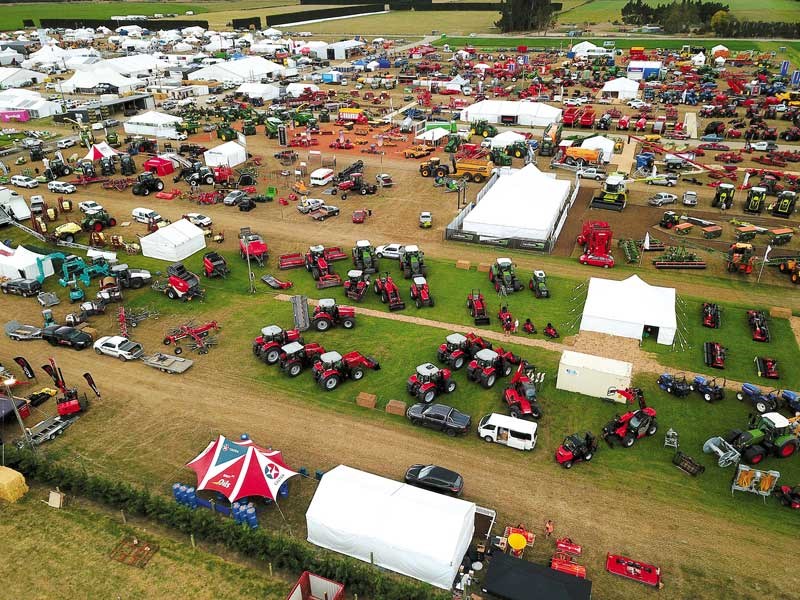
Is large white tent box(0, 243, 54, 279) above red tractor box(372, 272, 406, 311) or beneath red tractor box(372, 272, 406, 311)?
above

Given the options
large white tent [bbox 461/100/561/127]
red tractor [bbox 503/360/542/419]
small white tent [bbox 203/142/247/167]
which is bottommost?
red tractor [bbox 503/360/542/419]

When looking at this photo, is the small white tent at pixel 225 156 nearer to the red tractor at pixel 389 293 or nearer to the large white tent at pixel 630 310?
the red tractor at pixel 389 293

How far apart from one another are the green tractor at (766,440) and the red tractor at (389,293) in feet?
53.4

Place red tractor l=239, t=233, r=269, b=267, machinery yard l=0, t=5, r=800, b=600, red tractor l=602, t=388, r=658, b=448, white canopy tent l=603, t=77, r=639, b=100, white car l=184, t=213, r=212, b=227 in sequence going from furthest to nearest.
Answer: white canopy tent l=603, t=77, r=639, b=100
white car l=184, t=213, r=212, b=227
red tractor l=239, t=233, r=269, b=267
red tractor l=602, t=388, r=658, b=448
machinery yard l=0, t=5, r=800, b=600

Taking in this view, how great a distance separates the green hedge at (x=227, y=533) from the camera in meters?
15.4

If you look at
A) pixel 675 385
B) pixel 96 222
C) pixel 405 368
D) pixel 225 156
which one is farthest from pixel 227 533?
pixel 225 156

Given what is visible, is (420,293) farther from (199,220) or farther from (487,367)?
(199,220)

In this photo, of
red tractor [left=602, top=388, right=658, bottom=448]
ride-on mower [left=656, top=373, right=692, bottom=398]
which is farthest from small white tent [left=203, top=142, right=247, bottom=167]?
red tractor [left=602, top=388, right=658, bottom=448]

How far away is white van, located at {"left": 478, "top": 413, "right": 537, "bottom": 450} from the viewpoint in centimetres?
2092

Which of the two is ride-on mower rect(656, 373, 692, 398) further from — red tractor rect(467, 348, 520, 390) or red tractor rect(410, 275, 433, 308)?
red tractor rect(410, 275, 433, 308)

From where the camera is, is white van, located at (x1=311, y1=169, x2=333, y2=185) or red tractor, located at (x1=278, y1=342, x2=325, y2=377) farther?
white van, located at (x1=311, y1=169, x2=333, y2=185)

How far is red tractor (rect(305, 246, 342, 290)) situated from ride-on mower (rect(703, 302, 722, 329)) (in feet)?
64.4

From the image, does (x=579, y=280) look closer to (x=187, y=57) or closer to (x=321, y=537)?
(x=321, y=537)

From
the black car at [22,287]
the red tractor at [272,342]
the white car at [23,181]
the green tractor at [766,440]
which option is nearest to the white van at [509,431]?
the green tractor at [766,440]
